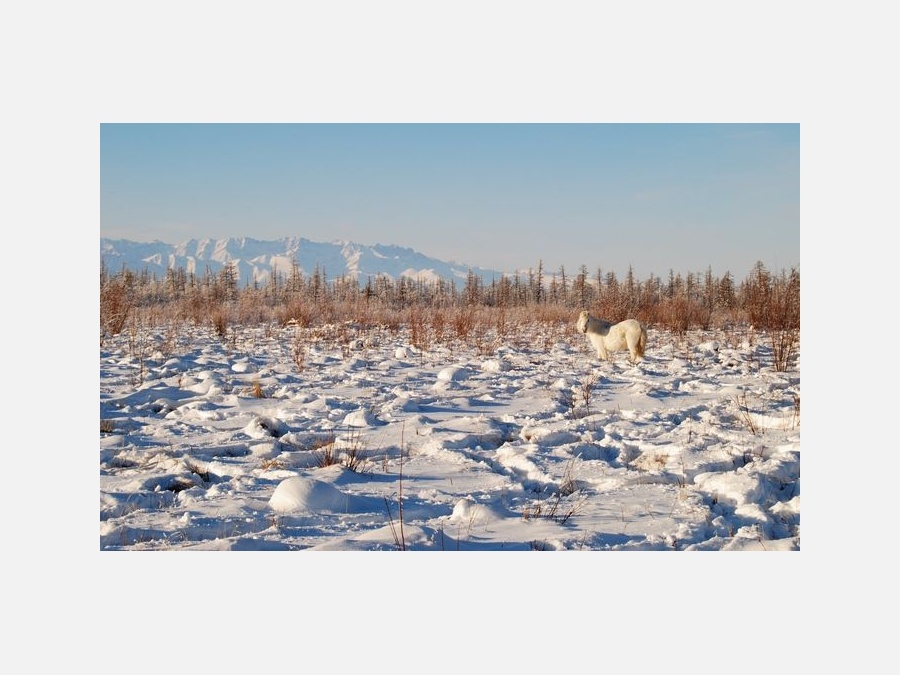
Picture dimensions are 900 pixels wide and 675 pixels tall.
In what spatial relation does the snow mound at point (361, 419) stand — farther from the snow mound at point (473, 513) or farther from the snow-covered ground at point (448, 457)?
the snow mound at point (473, 513)

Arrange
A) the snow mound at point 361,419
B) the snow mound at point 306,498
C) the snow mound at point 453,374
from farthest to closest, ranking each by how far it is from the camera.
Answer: the snow mound at point 453,374
the snow mound at point 361,419
the snow mound at point 306,498

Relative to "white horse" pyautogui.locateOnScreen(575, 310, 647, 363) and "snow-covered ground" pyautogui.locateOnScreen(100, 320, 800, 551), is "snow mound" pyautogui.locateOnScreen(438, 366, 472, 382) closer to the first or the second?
"snow-covered ground" pyautogui.locateOnScreen(100, 320, 800, 551)

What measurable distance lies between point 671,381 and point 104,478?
17.4 feet

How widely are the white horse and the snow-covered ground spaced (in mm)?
367

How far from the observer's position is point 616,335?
8.05 meters

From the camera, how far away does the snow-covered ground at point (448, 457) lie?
2781mm

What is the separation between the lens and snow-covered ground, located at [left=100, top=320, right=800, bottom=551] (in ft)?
9.12

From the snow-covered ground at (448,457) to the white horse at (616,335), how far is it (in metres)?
0.37

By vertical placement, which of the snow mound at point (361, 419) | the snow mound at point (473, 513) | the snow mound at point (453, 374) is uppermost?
the snow mound at point (453, 374)

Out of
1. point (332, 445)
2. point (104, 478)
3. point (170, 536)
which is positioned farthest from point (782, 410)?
point (104, 478)

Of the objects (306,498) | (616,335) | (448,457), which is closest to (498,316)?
(616,335)

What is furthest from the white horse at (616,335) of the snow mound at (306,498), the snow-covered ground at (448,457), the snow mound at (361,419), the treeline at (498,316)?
the snow mound at (306,498)

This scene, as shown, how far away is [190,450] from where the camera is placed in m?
4.02

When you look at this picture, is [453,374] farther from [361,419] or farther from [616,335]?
[616,335]
